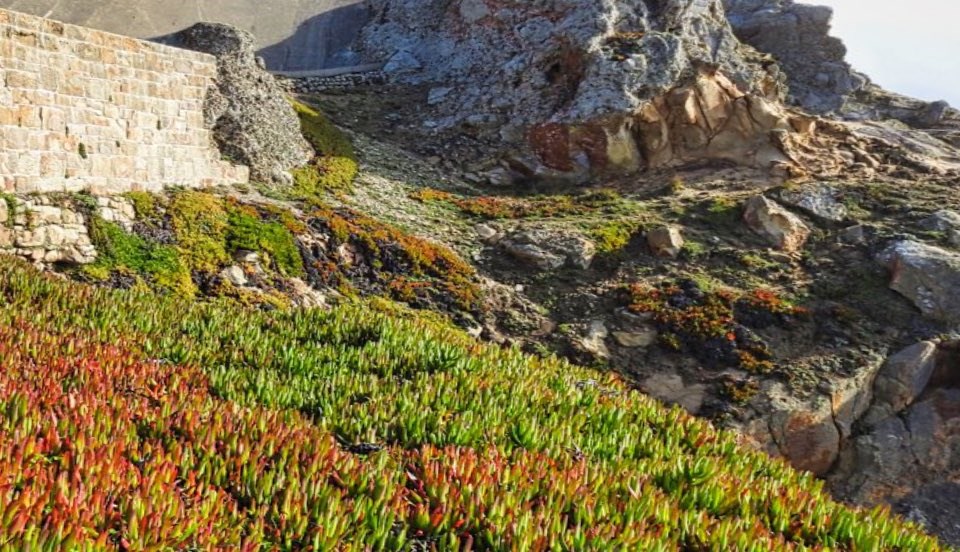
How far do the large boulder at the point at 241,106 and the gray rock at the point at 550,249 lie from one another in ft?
20.6

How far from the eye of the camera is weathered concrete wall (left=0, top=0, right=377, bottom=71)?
22.1m

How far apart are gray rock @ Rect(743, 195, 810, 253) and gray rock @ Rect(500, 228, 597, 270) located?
4.82m

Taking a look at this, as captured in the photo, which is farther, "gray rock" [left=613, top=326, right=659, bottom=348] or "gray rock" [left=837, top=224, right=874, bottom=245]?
"gray rock" [left=837, top=224, right=874, bottom=245]

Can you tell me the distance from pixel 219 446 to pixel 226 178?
12.9 meters

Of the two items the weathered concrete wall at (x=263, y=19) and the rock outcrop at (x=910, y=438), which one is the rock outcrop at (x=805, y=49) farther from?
the rock outcrop at (x=910, y=438)

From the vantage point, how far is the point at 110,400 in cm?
515

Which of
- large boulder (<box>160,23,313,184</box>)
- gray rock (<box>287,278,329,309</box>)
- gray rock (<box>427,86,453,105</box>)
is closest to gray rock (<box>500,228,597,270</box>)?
gray rock (<box>287,278,329,309</box>)

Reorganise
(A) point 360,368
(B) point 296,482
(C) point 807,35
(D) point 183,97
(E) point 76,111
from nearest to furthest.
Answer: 1. (B) point 296,482
2. (A) point 360,368
3. (E) point 76,111
4. (D) point 183,97
5. (C) point 807,35

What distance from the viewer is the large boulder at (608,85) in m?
23.3

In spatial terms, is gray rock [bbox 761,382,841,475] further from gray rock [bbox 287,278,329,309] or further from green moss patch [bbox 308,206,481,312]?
gray rock [bbox 287,278,329,309]

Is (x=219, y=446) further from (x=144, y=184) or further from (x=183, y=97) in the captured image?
(x=183, y=97)

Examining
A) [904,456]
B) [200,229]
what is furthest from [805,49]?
[200,229]

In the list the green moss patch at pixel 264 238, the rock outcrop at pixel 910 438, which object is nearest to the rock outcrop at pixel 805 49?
the rock outcrop at pixel 910 438

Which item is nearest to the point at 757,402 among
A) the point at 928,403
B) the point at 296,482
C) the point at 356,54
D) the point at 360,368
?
the point at 928,403
